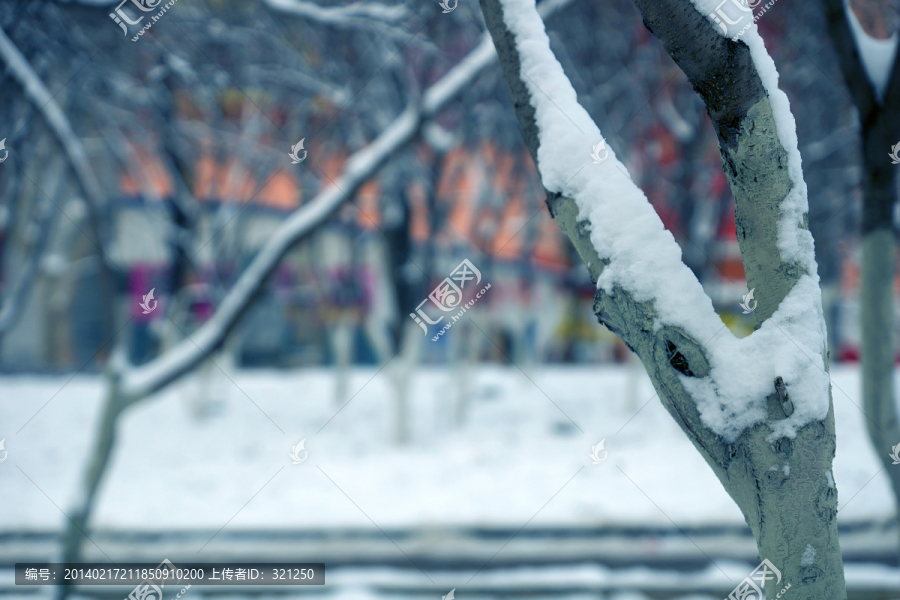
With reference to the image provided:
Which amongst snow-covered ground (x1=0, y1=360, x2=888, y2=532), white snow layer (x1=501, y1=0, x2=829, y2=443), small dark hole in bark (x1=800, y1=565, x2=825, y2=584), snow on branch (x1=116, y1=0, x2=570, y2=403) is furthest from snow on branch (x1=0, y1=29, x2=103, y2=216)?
small dark hole in bark (x1=800, y1=565, x2=825, y2=584)

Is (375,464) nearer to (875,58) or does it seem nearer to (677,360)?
(677,360)

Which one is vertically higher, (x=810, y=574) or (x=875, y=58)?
(x=875, y=58)

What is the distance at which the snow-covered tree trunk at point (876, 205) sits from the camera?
8.20 ft

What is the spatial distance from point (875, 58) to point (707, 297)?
7.30 ft

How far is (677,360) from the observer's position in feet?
4.30

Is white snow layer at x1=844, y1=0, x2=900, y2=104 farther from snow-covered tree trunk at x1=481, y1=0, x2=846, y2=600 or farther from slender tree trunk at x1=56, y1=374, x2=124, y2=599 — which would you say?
slender tree trunk at x1=56, y1=374, x2=124, y2=599

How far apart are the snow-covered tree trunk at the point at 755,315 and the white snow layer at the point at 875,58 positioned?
1.70m

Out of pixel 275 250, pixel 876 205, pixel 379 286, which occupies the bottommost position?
pixel 876 205

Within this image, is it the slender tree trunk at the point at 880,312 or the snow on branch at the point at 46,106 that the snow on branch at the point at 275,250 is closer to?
the snow on branch at the point at 46,106

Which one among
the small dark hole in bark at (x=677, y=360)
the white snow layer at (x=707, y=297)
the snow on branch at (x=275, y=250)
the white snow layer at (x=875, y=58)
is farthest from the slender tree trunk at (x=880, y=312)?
the snow on branch at (x=275, y=250)

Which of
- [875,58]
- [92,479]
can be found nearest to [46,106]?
[92,479]

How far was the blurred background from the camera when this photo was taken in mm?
4203

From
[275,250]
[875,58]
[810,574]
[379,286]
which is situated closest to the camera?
[810,574]

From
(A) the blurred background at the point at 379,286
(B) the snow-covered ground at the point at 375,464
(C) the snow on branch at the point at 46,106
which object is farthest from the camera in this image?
(B) the snow-covered ground at the point at 375,464
